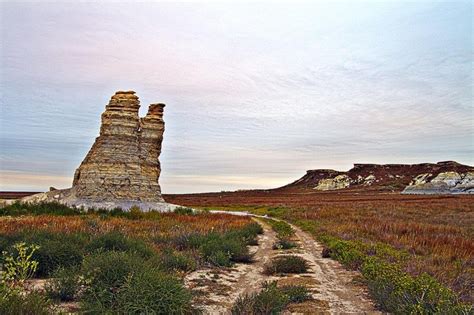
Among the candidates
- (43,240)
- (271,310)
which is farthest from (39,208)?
(271,310)

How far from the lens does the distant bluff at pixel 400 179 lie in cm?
8711

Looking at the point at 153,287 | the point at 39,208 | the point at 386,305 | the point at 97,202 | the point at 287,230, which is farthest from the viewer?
the point at 97,202

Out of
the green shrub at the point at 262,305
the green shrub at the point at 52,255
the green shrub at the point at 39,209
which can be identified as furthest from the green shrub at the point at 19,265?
the green shrub at the point at 39,209

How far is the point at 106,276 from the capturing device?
19.0ft

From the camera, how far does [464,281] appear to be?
24.1 ft

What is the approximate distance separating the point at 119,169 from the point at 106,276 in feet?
91.6

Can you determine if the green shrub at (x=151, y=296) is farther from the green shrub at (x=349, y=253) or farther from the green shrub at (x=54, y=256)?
the green shrub at (x=349, y=253)

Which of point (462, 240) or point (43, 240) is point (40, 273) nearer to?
point (43, 240)

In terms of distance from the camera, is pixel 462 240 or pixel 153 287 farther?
pixel 462 240

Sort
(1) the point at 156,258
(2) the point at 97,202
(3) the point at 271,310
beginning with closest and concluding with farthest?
(3) the point at 271,310 → (1) the point at 156,258 → (2) the point at 97,202

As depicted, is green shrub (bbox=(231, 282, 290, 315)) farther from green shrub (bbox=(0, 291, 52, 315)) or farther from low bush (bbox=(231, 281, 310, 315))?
green shrub (bbox=(0, 291, 52, 315))

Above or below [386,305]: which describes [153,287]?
above

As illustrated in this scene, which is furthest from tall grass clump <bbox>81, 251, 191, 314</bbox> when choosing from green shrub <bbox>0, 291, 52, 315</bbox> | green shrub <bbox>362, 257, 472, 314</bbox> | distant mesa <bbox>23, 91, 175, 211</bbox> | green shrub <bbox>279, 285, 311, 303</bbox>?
distant mesa <bbox>23, 91, 175, 211</bbox>

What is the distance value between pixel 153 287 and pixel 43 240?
473 cm
